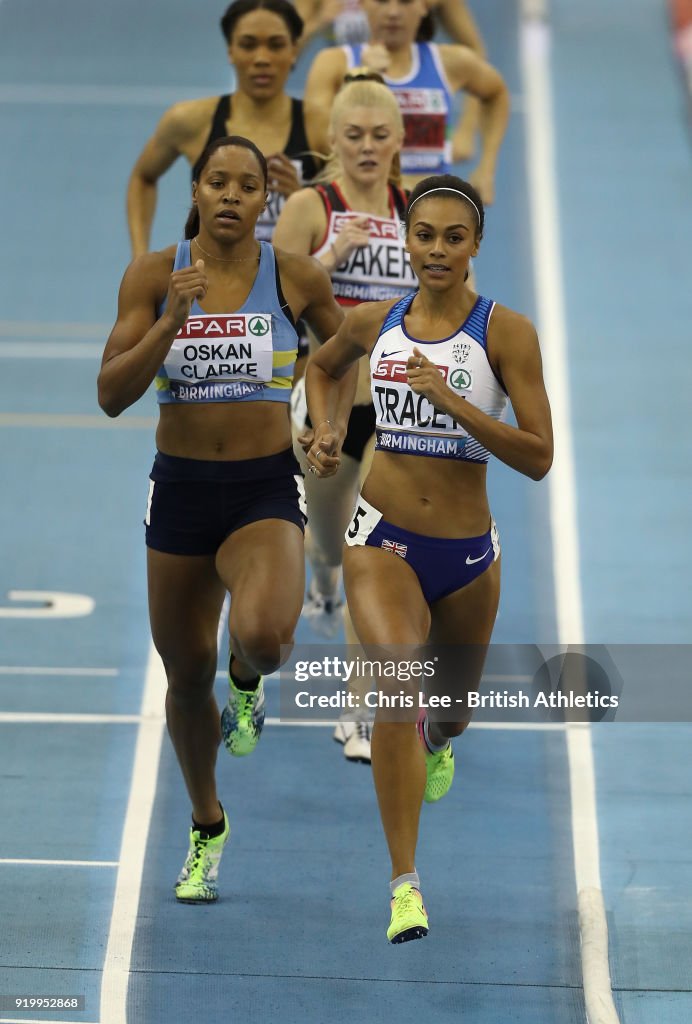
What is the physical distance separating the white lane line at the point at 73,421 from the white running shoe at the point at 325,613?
10.2ft

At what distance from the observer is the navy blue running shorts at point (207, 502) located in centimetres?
648

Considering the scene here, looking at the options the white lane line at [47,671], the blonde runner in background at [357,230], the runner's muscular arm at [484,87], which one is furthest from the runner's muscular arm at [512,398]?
the runner's muscular arm at [484,87]

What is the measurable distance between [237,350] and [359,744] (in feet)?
8.30

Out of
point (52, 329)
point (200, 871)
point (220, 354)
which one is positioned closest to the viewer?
point (220, 354)

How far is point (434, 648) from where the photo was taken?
6621mm

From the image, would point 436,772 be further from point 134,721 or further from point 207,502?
point 134,721

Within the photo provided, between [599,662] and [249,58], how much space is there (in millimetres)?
3513

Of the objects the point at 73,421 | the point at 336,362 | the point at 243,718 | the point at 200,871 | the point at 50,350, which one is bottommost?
the point at 200,871

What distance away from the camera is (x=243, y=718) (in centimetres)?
679

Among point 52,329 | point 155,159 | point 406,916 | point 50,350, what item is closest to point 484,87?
point 155,159

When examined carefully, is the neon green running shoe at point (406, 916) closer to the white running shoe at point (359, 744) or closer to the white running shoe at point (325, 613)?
the white running shoe at point (359, 744)

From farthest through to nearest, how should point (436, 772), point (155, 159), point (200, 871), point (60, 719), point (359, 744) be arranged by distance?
point (155, 159) < point (60, 719) < point (359, 744) < point (436, 772) < point (200, 871)

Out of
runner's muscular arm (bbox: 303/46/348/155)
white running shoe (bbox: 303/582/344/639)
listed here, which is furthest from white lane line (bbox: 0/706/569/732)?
runner's muscular arm (bbox: 303/46/348/155)

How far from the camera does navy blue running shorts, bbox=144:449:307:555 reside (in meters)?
6.48
